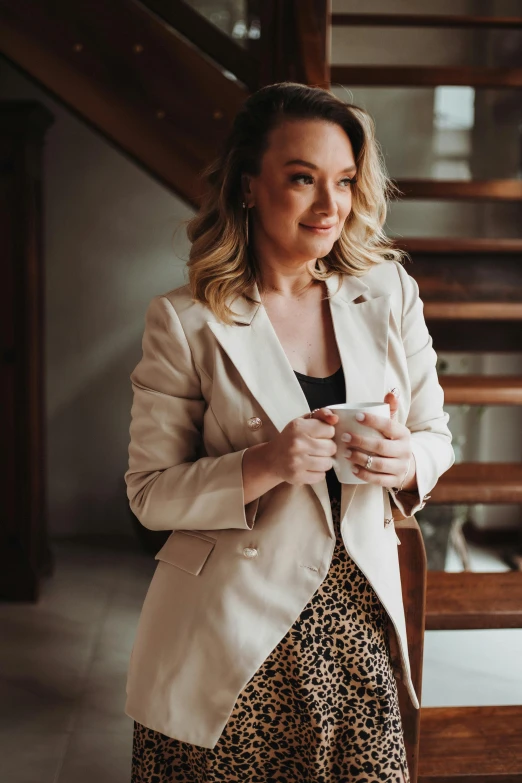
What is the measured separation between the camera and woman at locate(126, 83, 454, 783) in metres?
1.32

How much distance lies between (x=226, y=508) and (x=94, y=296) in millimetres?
3706

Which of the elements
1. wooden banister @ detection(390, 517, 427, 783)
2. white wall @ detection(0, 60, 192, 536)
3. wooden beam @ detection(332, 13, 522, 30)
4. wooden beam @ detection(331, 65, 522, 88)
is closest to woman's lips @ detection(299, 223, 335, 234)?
wooden banister @ detection(390, 517, 427, 783)

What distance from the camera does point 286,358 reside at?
1.37 meters

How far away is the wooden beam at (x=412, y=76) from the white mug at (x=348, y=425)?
1406 mm

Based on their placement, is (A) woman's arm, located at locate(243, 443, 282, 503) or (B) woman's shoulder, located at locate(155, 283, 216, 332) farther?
(B) woman's shoulder, located at locate(155, 283, 216, 332)

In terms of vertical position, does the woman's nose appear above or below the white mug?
above

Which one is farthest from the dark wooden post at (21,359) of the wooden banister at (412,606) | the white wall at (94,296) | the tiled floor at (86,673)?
the wooden banister at (412,606)

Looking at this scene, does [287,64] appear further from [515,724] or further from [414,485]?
[515,724]

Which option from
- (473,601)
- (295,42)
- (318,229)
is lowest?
(473,601)

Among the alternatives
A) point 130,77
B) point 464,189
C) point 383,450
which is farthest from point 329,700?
point 130,77

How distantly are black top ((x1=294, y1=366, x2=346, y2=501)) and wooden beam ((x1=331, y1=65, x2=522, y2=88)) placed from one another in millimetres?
1210

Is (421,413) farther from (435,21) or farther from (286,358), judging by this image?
(435,21)

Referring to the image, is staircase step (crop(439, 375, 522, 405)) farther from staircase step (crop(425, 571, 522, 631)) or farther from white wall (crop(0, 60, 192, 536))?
white wall (crop(0, 60, 192, 536))

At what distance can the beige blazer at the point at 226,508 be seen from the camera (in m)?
1.31
